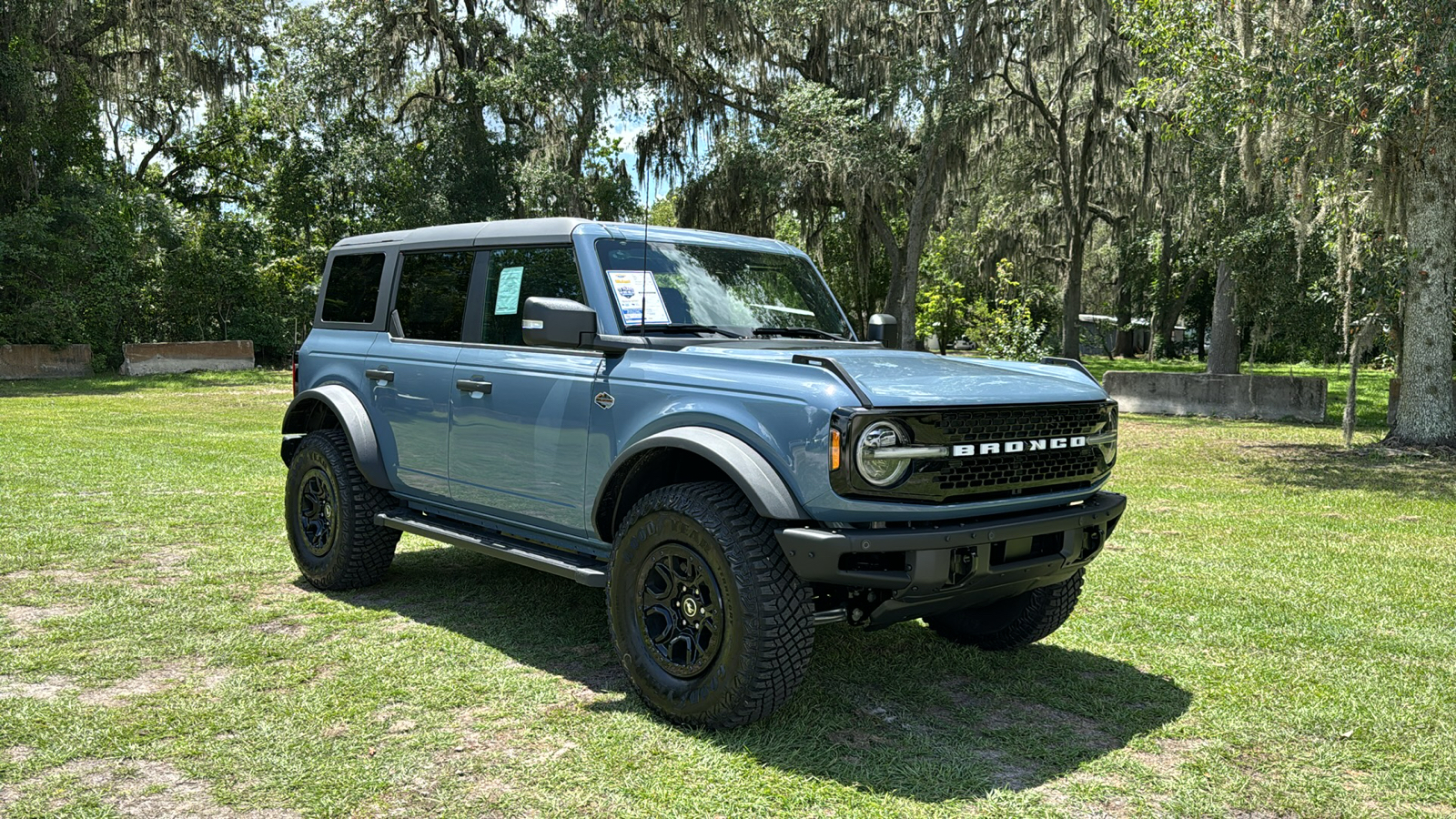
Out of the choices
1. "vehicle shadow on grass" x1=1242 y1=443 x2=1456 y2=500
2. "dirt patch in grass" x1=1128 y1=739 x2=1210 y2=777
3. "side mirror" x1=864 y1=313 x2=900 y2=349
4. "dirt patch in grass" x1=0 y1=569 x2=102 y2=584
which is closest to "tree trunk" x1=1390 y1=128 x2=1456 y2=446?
"vehicle shadow on grass" x1=1242 y1=443 x2=1456 y2=500

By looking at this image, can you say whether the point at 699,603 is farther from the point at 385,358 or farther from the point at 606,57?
the point at 606,57

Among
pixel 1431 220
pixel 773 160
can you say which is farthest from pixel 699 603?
pixel 773 160

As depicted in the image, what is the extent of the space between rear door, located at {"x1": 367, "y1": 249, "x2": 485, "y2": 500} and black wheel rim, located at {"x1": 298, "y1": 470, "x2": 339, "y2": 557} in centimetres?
47

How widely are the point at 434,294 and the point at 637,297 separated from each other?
4.89ft

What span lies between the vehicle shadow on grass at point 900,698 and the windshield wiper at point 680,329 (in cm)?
151

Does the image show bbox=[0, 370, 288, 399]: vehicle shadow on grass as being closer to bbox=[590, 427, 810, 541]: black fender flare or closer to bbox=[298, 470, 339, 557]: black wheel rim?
bbox=[298, 470, 339, 557]: black wheel rim

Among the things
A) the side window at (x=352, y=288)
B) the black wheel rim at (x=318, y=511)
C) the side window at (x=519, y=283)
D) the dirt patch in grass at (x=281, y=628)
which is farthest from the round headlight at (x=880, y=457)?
the side window at (x=352, y=288)

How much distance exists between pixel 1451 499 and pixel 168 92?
110 feet

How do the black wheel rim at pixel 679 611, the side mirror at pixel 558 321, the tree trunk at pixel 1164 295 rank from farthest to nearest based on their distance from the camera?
1. the tree trunk at pixel 1164 295
2. the side mirror at pixel 558 321
3. the black wheel rim at pixel 679 611

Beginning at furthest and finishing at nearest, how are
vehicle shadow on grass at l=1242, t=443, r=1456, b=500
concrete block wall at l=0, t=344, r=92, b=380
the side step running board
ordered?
concrete block wall at l=0, t=344, r=92, b=380 < vehicle shadow on grass at l=1242, t=443, r=1456, b=500 < the side step running board

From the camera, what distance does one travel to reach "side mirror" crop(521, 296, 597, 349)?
4.67 metres

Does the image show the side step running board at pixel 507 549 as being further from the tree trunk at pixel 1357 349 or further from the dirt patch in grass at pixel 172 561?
the tree trunk at pixel 1357 349

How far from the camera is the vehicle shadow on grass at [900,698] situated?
4.05 m

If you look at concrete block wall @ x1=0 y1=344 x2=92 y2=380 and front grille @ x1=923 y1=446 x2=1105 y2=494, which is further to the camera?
concrete block wall @ x1=0 y1=344 x2=92 y2=380
